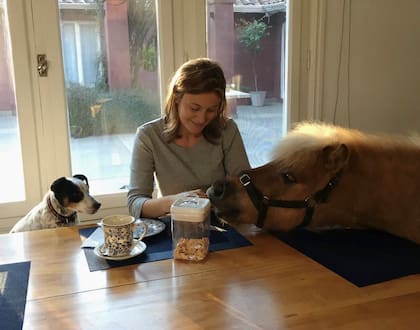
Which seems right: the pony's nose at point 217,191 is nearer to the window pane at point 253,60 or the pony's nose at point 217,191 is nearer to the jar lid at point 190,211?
the jar lid at point 190,211

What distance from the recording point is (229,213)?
4.15ft

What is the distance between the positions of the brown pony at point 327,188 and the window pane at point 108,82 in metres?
1.48

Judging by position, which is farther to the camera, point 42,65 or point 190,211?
point 42,65

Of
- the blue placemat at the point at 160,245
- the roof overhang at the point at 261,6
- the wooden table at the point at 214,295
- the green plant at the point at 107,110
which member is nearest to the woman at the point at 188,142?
the blue placemat at the point at 160,245

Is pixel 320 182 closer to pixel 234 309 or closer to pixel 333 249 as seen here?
pixel 333 249

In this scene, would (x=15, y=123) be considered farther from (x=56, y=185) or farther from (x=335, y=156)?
(x=335, y=156)

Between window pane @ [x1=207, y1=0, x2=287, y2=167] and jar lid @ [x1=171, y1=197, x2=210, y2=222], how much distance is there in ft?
5.34

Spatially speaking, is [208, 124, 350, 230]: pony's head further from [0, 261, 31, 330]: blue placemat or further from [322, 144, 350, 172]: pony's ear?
[0, 261, 31, 330]: blue placemat

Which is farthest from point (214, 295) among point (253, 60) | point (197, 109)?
point (253, 60)

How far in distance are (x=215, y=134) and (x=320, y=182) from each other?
665 millimetres

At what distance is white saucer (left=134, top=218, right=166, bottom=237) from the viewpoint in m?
1.34

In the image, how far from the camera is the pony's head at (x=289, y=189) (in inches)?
49.1

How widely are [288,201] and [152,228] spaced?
1.32ft

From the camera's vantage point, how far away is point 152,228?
1382mm
